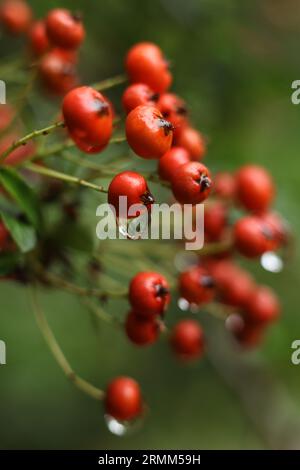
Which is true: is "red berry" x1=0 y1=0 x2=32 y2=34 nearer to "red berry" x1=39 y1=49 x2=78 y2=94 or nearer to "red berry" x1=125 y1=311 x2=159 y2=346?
"red berry" x1=39 y1=49 x2=78 y2=94

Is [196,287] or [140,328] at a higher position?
[196,287]

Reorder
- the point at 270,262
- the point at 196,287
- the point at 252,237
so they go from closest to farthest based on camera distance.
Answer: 1. the point at 196,287
2. the point at 252,237
3. the point at 270,262

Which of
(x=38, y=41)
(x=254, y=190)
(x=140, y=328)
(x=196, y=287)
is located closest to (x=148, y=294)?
(x=140, y=328)

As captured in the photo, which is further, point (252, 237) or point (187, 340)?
point (187, 340)

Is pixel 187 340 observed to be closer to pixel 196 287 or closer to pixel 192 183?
pixel 196 287

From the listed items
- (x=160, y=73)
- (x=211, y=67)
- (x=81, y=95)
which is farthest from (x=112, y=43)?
(x=81, y=95)

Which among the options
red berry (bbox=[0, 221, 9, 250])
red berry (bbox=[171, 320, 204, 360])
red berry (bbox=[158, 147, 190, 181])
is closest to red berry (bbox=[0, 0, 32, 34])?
red berry (bbox=[0, 221, 9, 250])

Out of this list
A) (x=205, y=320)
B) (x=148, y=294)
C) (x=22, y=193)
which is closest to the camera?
(x=148, y=294)
